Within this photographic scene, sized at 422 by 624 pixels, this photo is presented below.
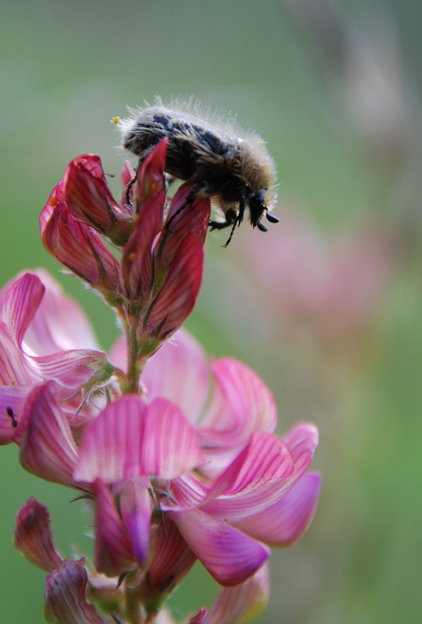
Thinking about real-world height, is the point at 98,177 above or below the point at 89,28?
below

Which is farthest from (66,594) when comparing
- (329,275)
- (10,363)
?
(329,275)

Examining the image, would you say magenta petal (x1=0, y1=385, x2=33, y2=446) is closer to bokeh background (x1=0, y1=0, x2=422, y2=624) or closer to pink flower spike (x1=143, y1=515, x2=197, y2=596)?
pink flower spike (x1=143, y1=515, x2=197, y2=596)

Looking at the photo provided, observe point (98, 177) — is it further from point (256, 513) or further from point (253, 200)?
point (256, 513)

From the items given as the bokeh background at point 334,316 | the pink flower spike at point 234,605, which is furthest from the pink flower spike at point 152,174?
the bokeh background at point 334,316

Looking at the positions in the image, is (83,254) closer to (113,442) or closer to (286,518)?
(113,442)

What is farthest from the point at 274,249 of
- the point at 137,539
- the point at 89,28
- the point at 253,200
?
the point at 89,28

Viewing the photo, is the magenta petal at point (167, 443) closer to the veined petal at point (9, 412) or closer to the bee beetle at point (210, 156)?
the veined petal at point (9, 412)

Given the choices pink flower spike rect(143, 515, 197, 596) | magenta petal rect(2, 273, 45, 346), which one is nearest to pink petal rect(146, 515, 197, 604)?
pink flower spike rect(143, 515, 197, 596)

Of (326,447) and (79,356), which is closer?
(79,356)
